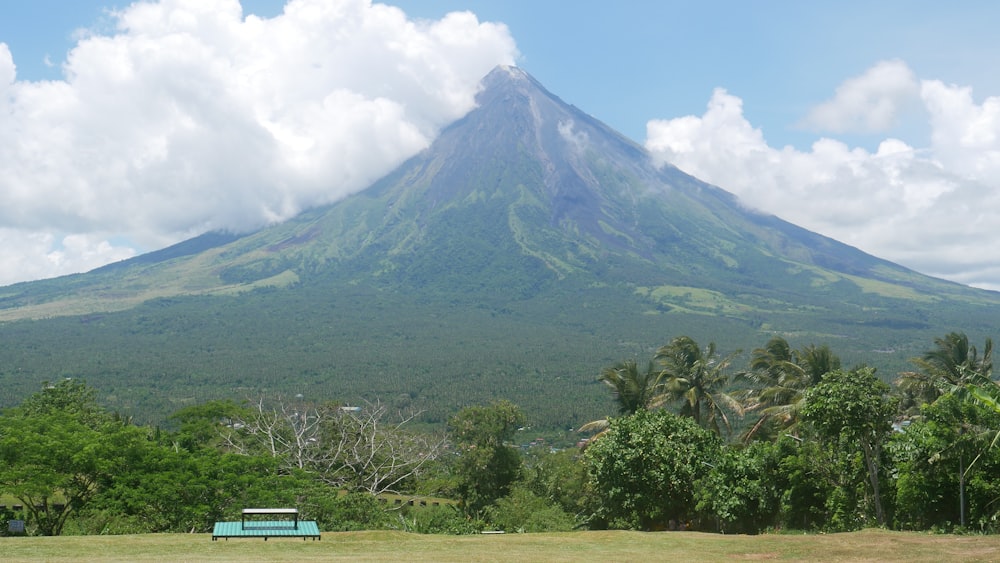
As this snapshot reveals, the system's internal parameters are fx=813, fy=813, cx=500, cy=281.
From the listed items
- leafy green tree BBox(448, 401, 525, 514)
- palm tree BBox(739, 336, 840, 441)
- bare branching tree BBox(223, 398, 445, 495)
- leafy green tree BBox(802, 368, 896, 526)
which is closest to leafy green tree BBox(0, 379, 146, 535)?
bare branching tree BBox(223, 398, 445, 495)

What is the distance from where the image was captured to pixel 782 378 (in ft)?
96.3

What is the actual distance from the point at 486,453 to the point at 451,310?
109409 mm

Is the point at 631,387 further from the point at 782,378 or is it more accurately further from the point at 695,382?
the point at 782,378

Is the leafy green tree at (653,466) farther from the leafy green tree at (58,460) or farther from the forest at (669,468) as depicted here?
the leafy green tree at (58,460)

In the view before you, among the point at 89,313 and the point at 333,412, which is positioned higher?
the point at 89,313

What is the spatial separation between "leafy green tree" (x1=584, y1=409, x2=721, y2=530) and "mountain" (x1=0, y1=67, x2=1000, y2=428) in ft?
161

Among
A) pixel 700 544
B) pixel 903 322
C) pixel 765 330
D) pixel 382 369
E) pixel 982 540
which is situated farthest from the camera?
pixel 903 322

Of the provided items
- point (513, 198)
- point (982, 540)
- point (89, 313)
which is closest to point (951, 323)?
point (513, 198)

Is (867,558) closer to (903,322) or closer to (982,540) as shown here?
(982,540)

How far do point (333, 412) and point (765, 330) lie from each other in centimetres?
9597

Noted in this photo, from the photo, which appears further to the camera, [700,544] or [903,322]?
[903,322]

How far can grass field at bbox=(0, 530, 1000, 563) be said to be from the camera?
14281 mm

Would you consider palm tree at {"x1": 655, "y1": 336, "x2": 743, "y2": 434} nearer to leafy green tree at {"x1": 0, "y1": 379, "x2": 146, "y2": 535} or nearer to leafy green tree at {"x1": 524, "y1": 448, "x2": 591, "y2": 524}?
leafy green tree at {"x1": 524, "y1": 448, "x2": 591, "y2": 524}

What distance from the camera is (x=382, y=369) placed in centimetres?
9825
